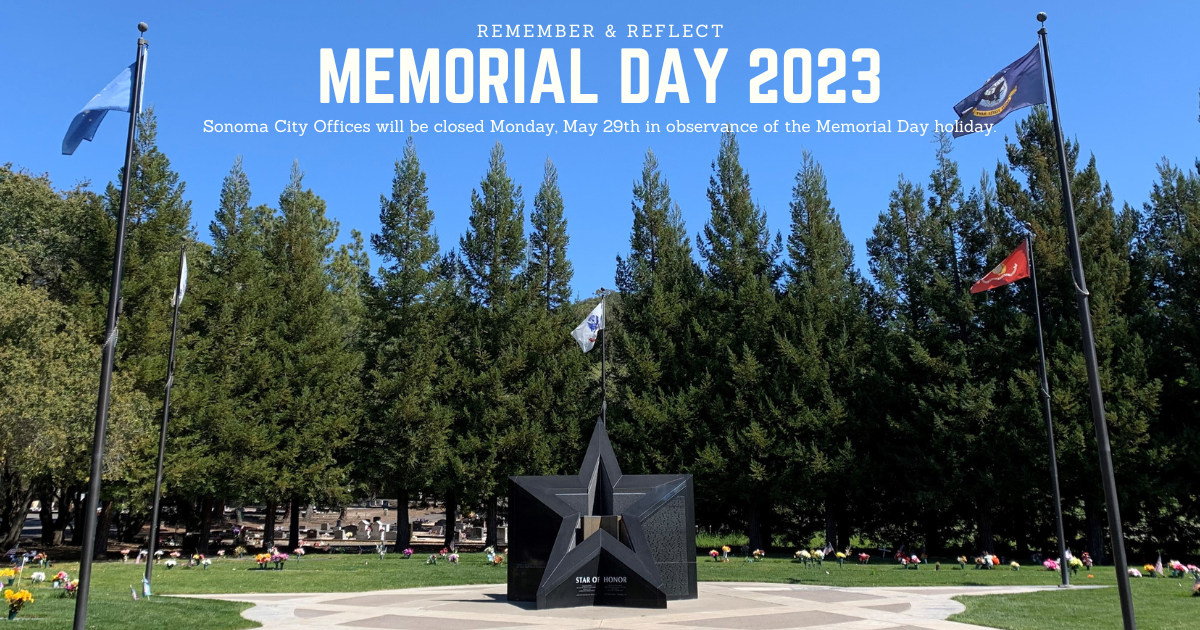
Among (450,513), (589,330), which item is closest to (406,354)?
(450,513)

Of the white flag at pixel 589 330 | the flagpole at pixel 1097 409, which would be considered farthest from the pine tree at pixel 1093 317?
the flagpole at pixel 1097 409

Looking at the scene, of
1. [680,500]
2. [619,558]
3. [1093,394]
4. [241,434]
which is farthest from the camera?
[241,434]

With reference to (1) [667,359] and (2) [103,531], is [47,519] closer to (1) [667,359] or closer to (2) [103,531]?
(2) [103,531]

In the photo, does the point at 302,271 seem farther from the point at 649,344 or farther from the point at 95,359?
the point at 649,344

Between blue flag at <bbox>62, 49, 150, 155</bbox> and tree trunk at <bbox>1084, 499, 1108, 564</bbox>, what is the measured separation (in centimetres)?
3115

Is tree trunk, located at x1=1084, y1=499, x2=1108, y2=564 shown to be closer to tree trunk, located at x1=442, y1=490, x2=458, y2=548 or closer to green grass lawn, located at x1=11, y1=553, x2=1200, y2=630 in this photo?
green grass lawn, located at x1=11, y1=553, x2=1200, y2=630

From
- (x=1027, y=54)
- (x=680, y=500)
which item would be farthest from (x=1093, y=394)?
(x=680, y=500)

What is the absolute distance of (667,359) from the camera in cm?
3738

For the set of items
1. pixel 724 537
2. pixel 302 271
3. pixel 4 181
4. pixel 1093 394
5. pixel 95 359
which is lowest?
pixel 724 537

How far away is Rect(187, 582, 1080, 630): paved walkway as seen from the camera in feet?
42.8

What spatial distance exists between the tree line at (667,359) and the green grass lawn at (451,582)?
16.8 ft

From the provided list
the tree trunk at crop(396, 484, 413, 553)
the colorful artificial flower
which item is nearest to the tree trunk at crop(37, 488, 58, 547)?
the tree trunk at crop(396, 484, 413, 553)

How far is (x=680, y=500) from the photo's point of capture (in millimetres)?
16438

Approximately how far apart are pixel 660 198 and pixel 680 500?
2728 centimetres
